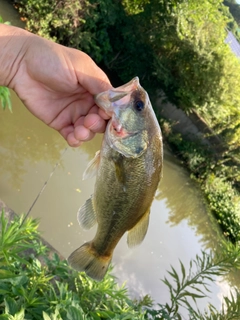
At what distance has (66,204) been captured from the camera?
5.73 metres

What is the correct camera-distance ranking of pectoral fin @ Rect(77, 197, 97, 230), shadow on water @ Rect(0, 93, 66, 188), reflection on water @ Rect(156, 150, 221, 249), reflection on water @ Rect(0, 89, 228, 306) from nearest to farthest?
pectoral fin @ Rect(77, 197, 97, 230), reflection on water @ Rect(0, 89, 228, 306), shadow on water @ Rect(0, 93, 66, 188), reflection on water @ Rect(156, 150, 221, 249)

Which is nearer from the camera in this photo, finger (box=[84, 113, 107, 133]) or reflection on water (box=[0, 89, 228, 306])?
finger (box=[84, 113, 107, 133])

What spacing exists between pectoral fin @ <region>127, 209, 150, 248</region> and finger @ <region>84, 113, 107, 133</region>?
0.50 meters

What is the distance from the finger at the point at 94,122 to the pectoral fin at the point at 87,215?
388mm

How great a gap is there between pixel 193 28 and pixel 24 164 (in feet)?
28.2

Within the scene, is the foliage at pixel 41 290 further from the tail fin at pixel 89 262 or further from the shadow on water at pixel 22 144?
the shadow on water at pixel 22 144

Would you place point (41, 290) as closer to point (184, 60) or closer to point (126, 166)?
point (126, 166)

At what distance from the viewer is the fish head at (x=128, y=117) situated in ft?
5.36

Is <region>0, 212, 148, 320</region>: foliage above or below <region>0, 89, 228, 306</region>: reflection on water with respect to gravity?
above

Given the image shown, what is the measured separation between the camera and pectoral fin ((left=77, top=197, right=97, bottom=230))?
1.86 metres

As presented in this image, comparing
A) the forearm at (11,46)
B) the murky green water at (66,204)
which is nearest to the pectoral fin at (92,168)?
the forearm at (11,46)

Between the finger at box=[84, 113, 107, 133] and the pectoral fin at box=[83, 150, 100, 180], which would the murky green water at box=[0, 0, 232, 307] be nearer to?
the pectoral fin at box=[83, 150, 100, 180]

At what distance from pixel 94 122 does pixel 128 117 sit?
0.64ft

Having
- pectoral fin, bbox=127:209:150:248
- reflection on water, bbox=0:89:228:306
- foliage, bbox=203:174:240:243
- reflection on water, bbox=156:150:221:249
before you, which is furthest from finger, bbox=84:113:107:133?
foliage, bbox=203:174:240:243
